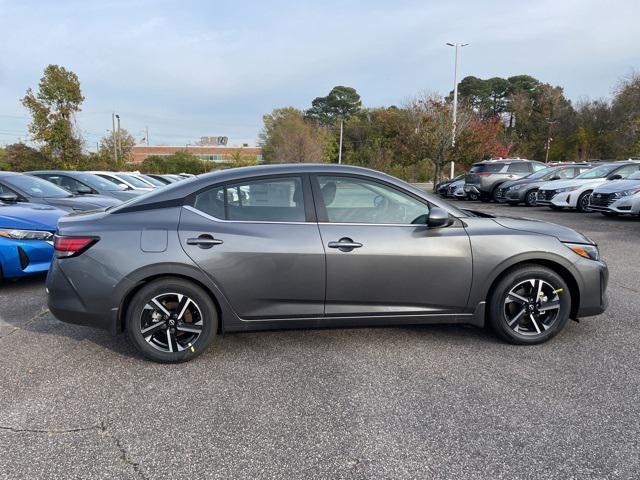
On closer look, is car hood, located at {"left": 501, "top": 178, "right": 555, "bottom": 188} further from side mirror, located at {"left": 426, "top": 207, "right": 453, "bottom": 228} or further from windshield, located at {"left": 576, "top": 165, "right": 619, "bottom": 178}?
side mirror, located at {"left": 426, "top": 207, "right": 453, "bottom": 228}

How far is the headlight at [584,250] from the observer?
3746mm

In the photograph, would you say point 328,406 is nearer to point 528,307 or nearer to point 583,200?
point 528,307

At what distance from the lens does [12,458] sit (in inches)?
93.3

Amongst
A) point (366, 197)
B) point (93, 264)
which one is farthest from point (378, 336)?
point (93, 264)

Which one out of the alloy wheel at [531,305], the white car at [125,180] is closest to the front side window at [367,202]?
the alloy wheel at [531,305]

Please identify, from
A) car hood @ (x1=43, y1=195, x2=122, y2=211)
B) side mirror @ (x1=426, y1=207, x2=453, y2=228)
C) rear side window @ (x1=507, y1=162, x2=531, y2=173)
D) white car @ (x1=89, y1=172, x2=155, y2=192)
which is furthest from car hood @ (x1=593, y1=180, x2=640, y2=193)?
white car @ (x1=89, y1=172, x2=155, y2=192)

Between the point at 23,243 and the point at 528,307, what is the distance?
5.48 metres

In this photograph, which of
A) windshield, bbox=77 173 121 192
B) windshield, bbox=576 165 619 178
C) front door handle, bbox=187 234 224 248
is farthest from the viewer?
windshield, bbox=576 165 619 178

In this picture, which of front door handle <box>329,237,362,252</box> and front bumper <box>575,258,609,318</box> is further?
front bumper <box>575,258,609,318</box>

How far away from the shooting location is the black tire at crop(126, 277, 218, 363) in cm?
339

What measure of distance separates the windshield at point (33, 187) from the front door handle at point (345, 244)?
6.13 meters

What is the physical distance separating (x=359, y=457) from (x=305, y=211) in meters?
1.83

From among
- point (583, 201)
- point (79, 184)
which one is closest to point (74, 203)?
point (79, 184)

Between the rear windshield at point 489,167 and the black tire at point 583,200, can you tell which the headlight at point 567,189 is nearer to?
the black tire at point 583,200
